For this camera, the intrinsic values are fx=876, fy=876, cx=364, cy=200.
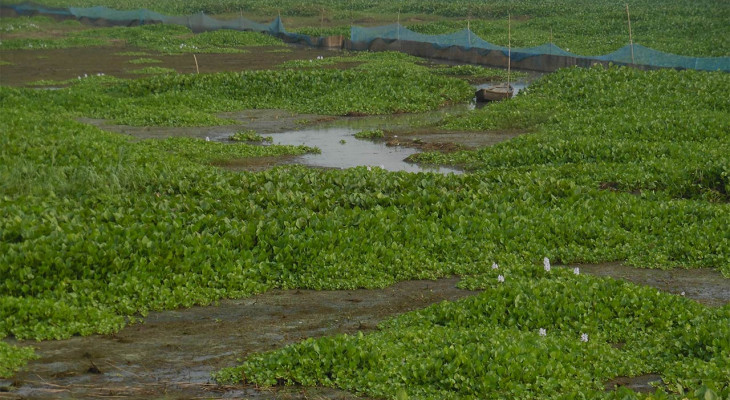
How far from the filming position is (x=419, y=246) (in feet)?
38.8

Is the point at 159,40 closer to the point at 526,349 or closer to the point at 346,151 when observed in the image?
the point at 346,151

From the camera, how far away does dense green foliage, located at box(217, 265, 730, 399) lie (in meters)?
7.80

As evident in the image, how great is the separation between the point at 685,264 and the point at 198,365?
6.75 metres

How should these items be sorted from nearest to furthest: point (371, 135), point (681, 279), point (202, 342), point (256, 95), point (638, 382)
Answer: point (638, 382) < point (202, 342) < point (681, 279) < point (371, 135) < point (256, 95)

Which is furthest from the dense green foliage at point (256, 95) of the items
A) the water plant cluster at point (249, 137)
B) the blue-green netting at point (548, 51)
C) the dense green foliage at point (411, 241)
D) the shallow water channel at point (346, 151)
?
the blue-green netting at point (548, 51)

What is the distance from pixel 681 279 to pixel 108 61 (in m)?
36.3

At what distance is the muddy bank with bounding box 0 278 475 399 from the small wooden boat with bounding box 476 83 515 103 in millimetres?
17454

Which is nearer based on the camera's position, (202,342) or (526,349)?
(526,349)

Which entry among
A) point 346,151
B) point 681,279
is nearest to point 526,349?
point 681,279

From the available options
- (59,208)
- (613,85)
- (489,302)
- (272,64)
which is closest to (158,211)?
(59,208)

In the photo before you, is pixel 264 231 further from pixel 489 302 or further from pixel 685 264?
pixel 685 264

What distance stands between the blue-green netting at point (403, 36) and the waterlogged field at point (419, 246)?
10462 mm

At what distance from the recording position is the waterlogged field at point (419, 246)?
8.14 metres

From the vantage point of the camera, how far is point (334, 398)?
307 inches
